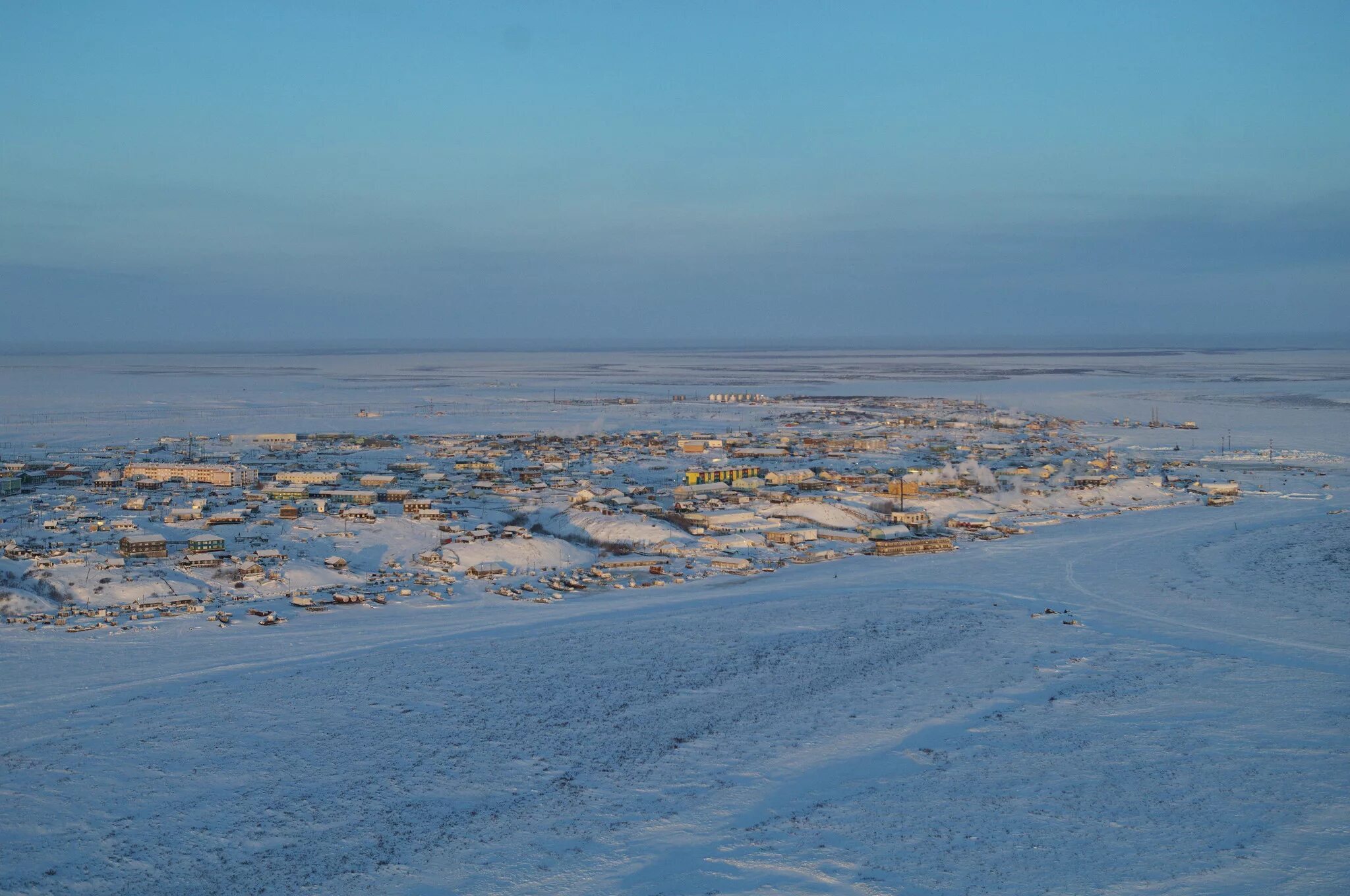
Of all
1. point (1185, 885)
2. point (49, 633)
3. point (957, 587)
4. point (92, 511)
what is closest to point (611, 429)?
point (92, 511)

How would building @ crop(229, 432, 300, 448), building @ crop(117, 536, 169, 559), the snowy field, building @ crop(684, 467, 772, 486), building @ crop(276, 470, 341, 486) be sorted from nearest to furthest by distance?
1. the snowy field
2. building @ crop(117, 536, 169, 559)
3. building @ crop(276, 470, 341, 486)
4. building @ crop(684, 467, 772, 486)
5. building @ crop(229, 432, 300, 448)

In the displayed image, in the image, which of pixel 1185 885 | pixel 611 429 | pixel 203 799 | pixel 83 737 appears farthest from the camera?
pixel 611 429

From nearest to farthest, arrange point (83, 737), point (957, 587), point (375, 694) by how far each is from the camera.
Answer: point (83, 737) < point (375, 694) < point (957, 587)

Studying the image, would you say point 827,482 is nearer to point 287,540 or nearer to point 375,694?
point 287,540

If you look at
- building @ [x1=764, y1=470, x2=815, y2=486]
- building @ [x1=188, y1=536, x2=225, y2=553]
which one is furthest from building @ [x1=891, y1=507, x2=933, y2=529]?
building @ [x1=188, y1=536, x2=225, y2=553]

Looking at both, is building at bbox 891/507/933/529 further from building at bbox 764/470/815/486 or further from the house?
building at bbox 764/470/815/486

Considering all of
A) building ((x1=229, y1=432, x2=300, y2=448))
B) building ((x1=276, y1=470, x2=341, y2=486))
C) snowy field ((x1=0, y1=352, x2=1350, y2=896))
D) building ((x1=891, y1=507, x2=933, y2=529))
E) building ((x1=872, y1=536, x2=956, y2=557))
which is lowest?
snowy field ((x1=0, y1=352, x2=1350, y2=896))

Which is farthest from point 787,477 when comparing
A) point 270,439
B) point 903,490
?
point 270,439
